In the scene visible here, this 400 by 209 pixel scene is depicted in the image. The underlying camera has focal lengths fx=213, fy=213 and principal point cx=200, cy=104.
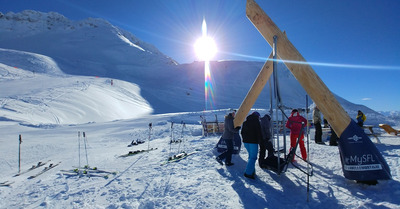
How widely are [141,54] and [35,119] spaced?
7583cm

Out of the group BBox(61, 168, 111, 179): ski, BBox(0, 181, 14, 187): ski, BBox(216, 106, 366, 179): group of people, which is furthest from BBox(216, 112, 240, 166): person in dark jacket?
BBox(0, 181, 14, 187): ski

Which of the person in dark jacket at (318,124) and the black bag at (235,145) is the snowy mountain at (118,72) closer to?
the person in dark jacket at (318,124)

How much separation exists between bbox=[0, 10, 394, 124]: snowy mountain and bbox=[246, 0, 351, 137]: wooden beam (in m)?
19.6

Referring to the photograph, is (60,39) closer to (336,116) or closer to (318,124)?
(318,124)

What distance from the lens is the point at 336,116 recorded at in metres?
4.77

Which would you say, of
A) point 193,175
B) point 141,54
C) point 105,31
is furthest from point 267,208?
point 105,31

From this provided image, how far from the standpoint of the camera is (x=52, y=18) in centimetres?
14938

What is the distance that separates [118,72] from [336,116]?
226 feet

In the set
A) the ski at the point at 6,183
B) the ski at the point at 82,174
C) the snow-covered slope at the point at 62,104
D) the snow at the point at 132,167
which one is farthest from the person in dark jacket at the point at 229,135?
the snow-covered slope at the point at 62,104

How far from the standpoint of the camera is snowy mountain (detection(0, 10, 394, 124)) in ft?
106

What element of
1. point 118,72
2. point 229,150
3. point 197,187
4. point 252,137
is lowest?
point 197,187

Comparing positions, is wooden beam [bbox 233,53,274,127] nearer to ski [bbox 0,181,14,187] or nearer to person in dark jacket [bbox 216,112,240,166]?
person in dark jacket [bbox 216,112,240,166]

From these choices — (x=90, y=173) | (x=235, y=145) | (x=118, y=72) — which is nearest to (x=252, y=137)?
(x=235, y=145)

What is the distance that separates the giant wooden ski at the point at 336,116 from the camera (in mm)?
4301
